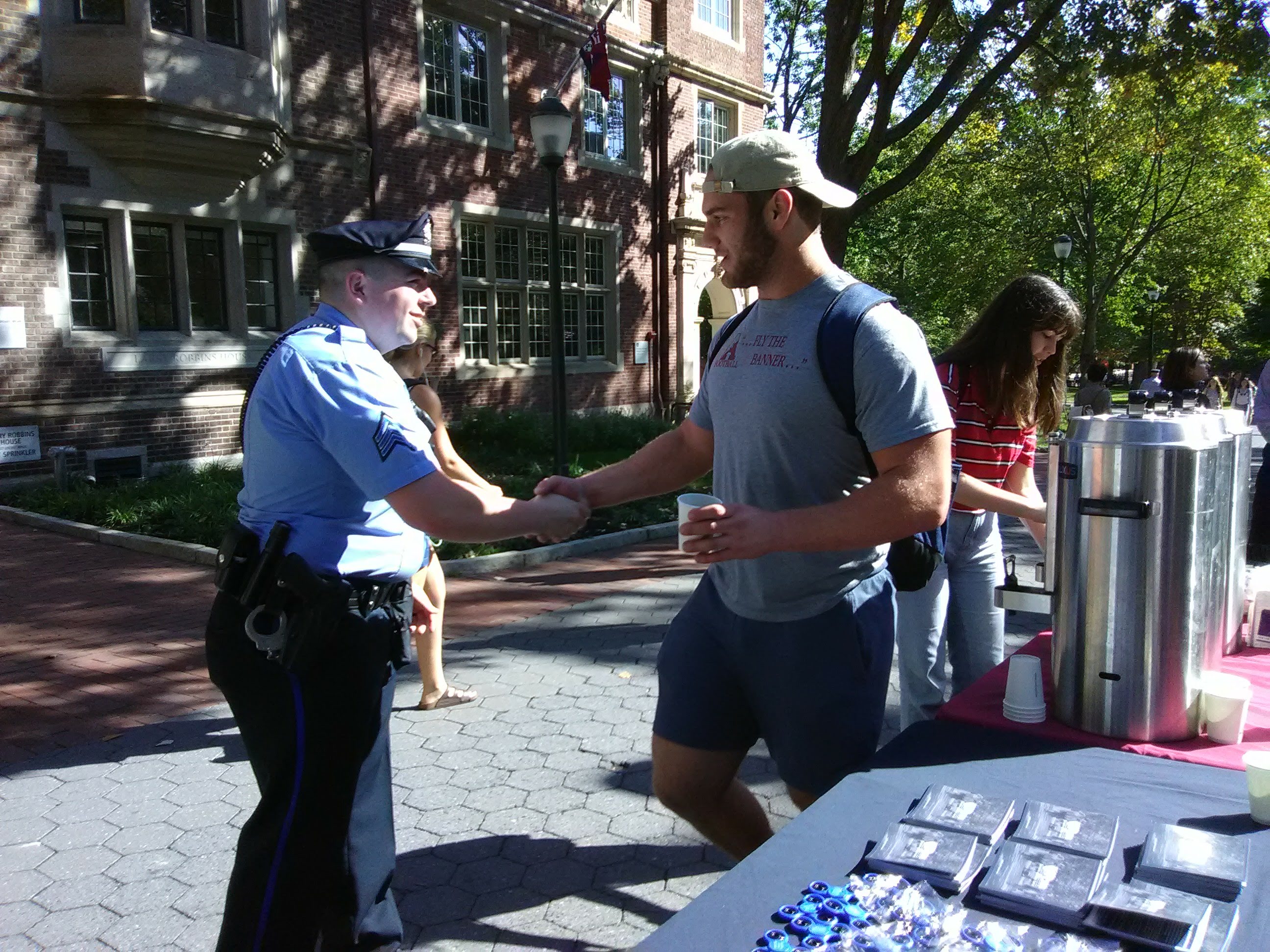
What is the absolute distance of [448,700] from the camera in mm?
5449

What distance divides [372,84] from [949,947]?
15998 millimetres

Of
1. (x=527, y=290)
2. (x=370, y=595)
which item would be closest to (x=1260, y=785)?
(x=370, y=595)

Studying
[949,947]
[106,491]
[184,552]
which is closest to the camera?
[949,947]

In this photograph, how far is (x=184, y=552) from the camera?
30.0 ft

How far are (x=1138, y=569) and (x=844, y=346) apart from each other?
74cm

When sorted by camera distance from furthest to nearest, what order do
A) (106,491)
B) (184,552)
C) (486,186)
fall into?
(486,186) → (106,491) → (184,552)

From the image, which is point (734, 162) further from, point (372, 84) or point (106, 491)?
point (372, 84)

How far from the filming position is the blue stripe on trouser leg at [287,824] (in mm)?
2432

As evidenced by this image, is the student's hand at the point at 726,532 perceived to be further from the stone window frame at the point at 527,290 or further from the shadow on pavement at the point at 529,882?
the stone window frame at the point at 527,290

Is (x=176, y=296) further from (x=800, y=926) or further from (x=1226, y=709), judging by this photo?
(x=800, y=926)

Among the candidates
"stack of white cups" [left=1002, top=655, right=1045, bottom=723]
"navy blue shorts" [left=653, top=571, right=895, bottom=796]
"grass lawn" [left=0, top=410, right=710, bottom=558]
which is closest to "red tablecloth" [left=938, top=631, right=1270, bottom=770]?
"stack of white cups" [left=1002, top=655, right=1045, bottom=723]

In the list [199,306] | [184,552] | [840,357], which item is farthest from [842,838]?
[199,306]

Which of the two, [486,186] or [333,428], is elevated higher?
[486,186]

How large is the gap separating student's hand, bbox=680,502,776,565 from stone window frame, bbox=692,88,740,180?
66.3ft
